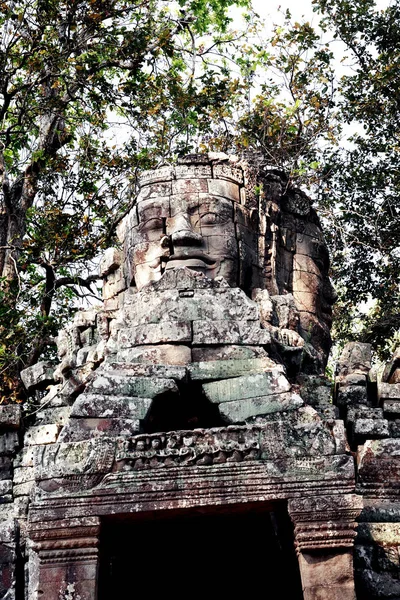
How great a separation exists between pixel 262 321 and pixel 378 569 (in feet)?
9.57

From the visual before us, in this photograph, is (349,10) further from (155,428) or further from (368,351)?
(155,428)

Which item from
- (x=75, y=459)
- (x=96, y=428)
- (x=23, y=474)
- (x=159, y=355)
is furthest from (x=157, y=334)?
(x=23, y=474)

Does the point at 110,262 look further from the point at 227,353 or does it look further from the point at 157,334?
the point at 227,353

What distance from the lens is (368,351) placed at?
37.7 feet

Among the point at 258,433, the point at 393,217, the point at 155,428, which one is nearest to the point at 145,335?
the point at 155,428


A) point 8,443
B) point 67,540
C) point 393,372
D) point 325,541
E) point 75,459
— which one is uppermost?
point 393,372

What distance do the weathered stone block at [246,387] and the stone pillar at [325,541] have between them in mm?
1175

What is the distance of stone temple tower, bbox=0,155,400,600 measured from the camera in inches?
317

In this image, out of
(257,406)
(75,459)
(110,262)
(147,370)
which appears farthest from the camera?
(110,262)

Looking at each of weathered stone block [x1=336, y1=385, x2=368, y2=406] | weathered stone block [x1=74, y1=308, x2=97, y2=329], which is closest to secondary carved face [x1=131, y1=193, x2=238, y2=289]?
weathered stone block [x1=74, y1=308, x2=97, y2=329]

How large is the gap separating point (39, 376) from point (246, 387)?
12.6ft

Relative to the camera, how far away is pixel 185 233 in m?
10.7

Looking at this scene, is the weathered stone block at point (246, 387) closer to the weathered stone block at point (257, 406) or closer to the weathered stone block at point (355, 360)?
the weathered stone block at point (257, 406)

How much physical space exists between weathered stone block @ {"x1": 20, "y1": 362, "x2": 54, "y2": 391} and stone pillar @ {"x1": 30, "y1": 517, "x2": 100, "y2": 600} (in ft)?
12.7
